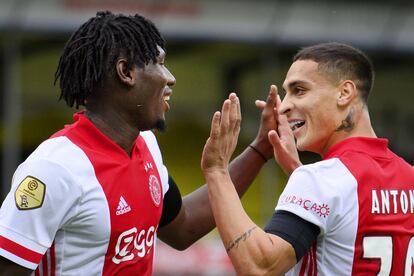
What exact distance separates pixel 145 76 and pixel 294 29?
36.4 ft

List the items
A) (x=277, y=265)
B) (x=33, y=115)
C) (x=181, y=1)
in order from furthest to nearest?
(x=33, y=115)
(x=181, y=1)
(x=277, y=265)

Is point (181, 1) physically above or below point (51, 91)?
above

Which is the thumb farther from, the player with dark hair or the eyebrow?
the eyebrow

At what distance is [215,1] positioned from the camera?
1456cm

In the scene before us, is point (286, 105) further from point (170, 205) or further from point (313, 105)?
point (170, 205)

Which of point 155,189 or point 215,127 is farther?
point 155,189

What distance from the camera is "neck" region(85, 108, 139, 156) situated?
4.02 meters

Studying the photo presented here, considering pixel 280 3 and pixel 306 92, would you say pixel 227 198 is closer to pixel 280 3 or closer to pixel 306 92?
pixel 306 92

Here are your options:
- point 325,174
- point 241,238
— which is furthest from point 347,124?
point 241,238

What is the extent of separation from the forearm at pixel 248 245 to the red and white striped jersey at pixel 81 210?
44 cm

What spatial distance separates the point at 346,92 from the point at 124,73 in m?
0.93

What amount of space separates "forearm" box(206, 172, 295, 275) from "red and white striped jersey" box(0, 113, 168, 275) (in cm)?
44

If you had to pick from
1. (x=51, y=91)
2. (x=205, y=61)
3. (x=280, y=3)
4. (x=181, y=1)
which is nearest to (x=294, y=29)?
(x=280, y=3)

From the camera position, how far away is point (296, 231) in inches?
141
